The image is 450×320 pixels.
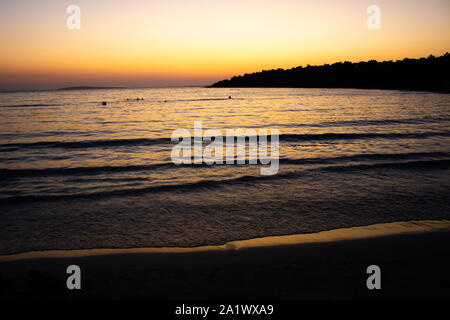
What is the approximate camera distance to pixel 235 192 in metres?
8.52

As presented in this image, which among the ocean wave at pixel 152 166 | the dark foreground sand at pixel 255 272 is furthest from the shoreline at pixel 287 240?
the ocean wave at pixel 152 166

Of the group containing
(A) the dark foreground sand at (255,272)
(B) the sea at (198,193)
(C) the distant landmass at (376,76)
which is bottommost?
(A) the dark foreground sand at (255,272)

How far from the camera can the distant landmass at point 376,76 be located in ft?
280

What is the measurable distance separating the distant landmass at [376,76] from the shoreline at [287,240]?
77.1 m

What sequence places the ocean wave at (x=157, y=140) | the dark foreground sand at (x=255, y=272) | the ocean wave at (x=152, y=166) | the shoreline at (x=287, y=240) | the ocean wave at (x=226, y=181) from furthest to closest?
the ocean wave at (x=157, y=140) → the ocean wave at (x=152, y=166) → the ocean wave at (x=226, y=181) → the shoreline at (x=287, y=240) → the dark foreground sand at (x=255, y=272)

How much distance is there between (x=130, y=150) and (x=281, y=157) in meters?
8.10

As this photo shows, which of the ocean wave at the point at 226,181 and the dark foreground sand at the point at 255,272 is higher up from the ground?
the ocean wave at the point at 226,181

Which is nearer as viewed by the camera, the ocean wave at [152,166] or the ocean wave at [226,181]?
the ocean wave at [226,181]

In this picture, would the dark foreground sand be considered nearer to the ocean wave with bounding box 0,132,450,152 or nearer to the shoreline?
the shoreline

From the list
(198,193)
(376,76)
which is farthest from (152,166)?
(376,76)

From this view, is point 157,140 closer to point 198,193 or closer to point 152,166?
point 152,166

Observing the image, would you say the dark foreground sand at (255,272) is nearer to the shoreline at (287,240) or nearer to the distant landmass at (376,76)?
the shoreline at (287,240)

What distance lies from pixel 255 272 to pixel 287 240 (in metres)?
1.38
